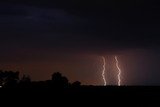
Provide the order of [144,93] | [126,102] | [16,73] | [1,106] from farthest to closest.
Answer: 1. [16,73]
2. [144,93]
3. [126,102]
4. [1,106]

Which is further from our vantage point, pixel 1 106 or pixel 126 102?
pixel 126 102

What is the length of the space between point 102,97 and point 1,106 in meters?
9.42

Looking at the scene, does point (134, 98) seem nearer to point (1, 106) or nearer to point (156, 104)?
point (156, 104)

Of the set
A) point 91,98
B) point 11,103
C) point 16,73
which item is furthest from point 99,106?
point 16,73

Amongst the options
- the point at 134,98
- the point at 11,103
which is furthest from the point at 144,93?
the point at 11,103

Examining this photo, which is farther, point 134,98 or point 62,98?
point 134,98

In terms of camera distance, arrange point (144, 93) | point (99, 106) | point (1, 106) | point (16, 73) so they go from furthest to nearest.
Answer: point (16, 73), point (144, 93), point (99, 106), point (1, 106)

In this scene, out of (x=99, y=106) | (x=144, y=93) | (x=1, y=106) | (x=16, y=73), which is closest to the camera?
(x=1, y=106)

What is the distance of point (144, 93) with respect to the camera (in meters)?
42.6

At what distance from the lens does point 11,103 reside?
111 feet

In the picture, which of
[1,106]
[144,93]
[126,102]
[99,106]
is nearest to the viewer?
[1,106]

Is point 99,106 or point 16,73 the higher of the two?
point 16,73

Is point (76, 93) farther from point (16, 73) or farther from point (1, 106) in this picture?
point (16, 73)

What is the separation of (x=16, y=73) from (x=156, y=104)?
276 ft
